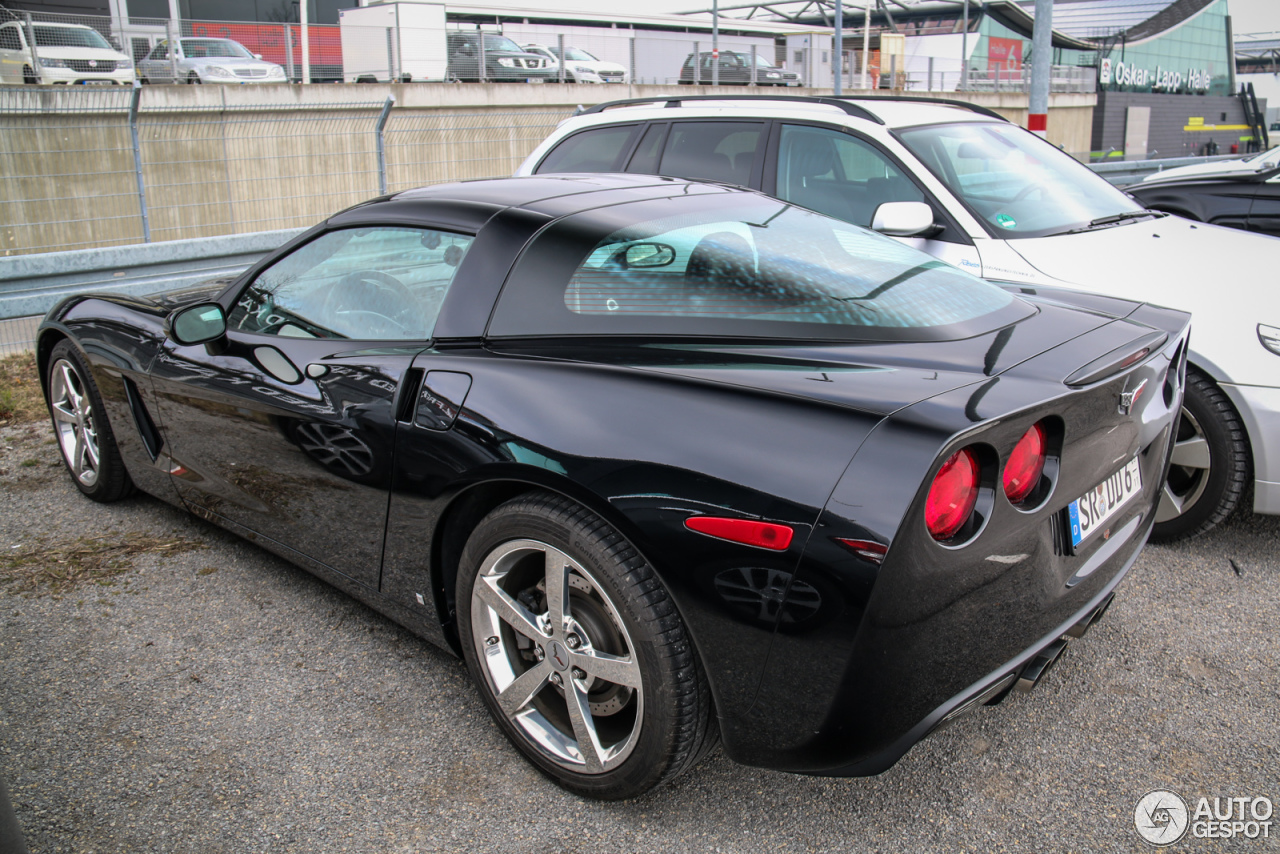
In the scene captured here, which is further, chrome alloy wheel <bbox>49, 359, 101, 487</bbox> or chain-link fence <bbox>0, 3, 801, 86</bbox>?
chain-link fence <bbox>0, 3, 801, 86</bbox>

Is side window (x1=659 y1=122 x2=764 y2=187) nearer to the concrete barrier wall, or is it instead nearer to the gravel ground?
the gravel ground

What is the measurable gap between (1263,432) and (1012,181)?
183 cm

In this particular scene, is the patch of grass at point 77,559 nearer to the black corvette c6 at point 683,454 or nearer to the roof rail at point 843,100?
the black corvette c6 at point 683,454

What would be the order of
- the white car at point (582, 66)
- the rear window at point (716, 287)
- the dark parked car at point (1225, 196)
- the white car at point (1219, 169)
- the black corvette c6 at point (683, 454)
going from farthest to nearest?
the white car at point (582, 66), the white car at point (1219, 169), the dark parked car at point (1225, 196), the rear window at point (716, 287), the black corvette c6 at point (683, 454)

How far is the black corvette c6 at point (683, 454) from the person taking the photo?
1.75 meters

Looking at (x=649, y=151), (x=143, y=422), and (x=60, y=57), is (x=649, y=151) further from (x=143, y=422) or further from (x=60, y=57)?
(x=60, y=57)

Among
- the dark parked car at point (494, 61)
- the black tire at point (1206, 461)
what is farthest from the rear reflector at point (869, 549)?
the dark parked car at point (494, 61)

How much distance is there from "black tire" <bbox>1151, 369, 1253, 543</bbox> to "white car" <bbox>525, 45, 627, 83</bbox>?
77.7ft

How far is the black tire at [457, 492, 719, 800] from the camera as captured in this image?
1952mm

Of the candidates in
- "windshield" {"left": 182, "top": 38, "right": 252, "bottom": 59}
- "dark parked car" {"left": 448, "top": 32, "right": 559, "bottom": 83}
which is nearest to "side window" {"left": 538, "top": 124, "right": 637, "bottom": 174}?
"windshield" {"left": 182, "top": 38, "right": 252, "bottom": 59}

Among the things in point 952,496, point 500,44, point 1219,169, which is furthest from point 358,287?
point 500,44

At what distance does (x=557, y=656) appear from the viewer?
7.17 ft

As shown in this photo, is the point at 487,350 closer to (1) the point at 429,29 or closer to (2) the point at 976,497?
(2) the point at 976,497

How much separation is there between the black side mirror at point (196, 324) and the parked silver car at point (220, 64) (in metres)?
18.4
